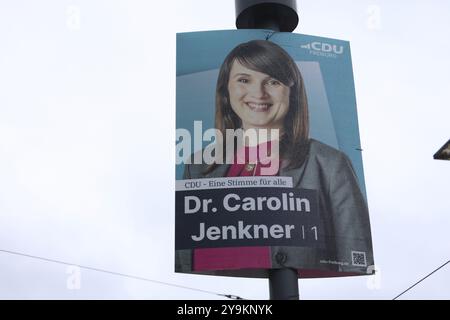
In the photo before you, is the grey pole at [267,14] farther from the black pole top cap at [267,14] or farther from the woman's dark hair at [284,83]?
the woman's dark hair at [284,83]

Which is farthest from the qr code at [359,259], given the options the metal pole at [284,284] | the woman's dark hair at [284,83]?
the woman's dark hair at [284,83]

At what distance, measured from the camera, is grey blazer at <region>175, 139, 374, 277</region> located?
760 inches

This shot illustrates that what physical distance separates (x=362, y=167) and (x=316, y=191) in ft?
7.22

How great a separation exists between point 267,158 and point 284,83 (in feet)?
10.4

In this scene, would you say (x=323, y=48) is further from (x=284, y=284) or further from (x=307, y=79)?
(x=284, y=284)

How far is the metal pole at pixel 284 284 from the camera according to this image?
19.2m

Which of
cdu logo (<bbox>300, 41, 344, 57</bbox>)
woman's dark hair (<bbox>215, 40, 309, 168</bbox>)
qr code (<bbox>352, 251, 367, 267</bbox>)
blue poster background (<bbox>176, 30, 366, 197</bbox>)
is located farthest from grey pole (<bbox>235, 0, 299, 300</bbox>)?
qr code (<bbox>352, 251, 367, 267</bbox>)

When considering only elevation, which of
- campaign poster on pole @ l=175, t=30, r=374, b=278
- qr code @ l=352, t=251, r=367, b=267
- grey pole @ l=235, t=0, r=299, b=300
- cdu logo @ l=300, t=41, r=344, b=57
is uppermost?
grey pole @ l=235, t=0, r=299, b=300

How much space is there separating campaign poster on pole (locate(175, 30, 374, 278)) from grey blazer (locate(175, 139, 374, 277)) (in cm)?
3

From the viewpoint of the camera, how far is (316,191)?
67.4 ft

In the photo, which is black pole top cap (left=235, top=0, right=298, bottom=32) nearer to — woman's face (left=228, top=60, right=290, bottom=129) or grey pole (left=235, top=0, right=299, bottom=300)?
grey pole (left=235, top=0, right=299, bottom=300)

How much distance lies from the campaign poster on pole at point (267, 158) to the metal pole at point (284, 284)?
1.11ft
